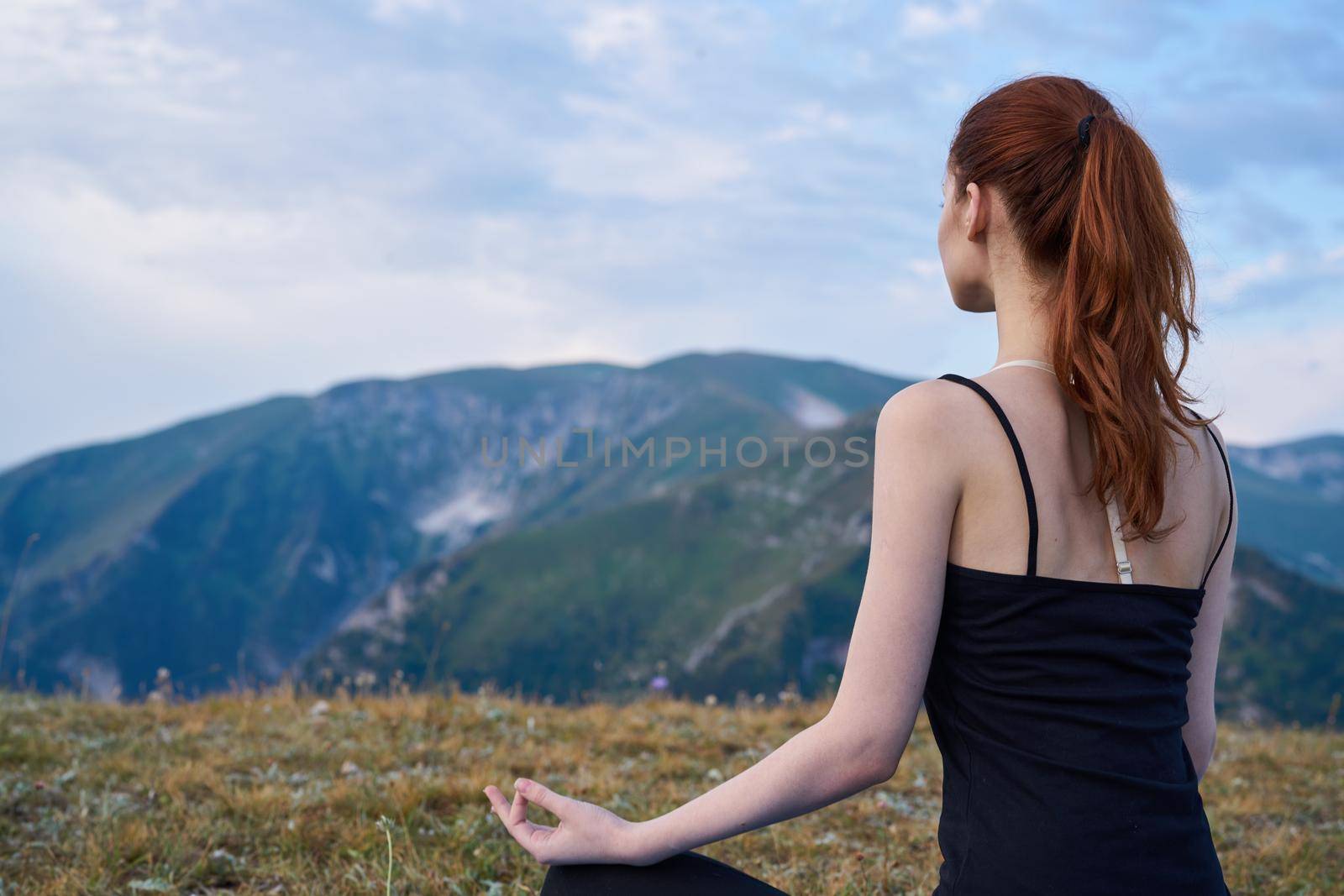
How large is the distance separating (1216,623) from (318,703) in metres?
8.01

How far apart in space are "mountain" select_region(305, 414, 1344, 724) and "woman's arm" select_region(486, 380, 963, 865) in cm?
12302

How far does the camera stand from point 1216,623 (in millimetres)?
2775

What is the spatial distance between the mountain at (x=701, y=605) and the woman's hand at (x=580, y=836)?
4833 inches

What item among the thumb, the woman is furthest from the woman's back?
the thumb

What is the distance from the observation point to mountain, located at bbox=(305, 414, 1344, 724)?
419 feet

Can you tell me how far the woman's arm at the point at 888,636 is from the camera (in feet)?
7.00

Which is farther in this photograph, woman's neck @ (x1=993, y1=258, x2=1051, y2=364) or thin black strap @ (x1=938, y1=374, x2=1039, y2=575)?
woman's neck @ (x1=993, y1=258, x2=1051, y2=364)

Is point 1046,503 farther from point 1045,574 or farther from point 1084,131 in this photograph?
point 1084,131

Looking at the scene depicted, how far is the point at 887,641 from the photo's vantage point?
2170 mm

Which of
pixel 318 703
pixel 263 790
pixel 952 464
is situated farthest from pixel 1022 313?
pixel 318 703

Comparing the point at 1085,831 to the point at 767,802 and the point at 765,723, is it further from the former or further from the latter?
the point at 765,723

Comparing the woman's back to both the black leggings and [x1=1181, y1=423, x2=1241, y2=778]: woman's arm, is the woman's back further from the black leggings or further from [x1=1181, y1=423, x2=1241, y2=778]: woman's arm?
the black leggings

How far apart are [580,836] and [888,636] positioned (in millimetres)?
1002

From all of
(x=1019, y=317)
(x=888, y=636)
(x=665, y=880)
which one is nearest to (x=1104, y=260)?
(x=1019, y=317)
